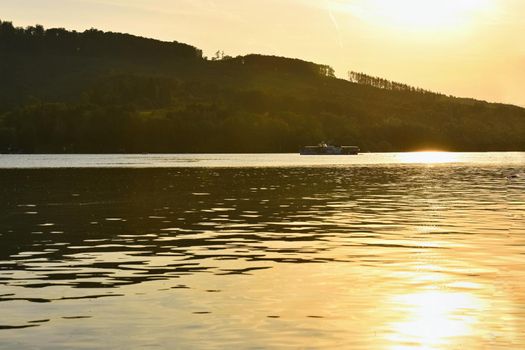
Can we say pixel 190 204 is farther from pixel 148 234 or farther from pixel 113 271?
pixel 113 271

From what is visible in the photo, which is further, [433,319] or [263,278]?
[263,278]

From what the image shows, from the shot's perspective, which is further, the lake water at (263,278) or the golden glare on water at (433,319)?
the lake water at (263,278)

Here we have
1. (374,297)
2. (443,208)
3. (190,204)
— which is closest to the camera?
(374,297)

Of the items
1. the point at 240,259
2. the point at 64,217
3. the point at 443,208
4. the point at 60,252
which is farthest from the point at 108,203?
the point at 240,259

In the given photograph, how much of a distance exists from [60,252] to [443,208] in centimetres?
4106

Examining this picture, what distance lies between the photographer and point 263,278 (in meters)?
36.0

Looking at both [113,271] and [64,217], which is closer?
[113,271]

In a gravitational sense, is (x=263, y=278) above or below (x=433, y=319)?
below

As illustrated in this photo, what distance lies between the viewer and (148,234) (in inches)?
2217

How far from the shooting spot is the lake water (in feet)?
84.2

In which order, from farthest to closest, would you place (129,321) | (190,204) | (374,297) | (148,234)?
(190,204) → (148,234) → (374,297) → (129,321)

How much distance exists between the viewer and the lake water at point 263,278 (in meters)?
25.7

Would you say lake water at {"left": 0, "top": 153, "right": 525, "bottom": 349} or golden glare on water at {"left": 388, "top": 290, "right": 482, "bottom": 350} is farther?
lake water at {"left": 0, "top": 153, "right": 525, "bottom": 349}

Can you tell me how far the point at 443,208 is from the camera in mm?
78375
